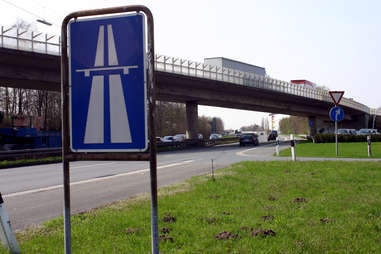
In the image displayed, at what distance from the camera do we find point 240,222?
17.9ft

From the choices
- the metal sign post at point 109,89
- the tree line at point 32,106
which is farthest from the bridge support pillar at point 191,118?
the metal sign post at point 109,89

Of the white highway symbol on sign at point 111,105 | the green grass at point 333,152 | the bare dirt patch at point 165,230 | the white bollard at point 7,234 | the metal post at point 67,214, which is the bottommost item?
the green grass at point 333,152

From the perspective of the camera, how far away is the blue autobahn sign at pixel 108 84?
2.78 meters

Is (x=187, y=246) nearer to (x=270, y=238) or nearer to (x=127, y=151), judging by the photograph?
(x=270, y=238)

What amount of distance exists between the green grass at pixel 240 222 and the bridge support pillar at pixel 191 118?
119 feet

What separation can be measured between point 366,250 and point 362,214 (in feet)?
5.67

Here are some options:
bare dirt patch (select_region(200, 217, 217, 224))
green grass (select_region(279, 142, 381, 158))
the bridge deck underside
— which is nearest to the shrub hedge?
the bridge deck underside

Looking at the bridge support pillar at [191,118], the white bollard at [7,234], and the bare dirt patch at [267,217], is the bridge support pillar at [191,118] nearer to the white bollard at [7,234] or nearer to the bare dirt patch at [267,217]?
the bare dirt patch at [267,217]

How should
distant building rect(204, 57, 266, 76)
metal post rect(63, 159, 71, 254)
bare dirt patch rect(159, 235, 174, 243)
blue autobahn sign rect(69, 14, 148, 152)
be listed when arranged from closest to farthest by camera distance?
blue autobahn sign rect(69, 14, 148, 152)
metal post rect(63, 159, 71, 254)
bare dirt patch rect(159, 235, 174, 243)
distant building rect(204, 57, 266, 76)

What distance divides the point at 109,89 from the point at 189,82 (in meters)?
35.0

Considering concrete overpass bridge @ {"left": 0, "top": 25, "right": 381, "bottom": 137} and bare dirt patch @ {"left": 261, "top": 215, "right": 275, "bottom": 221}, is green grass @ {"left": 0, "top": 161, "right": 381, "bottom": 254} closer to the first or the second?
bare dirt patch @ {"left": 261, "top": 215, "right": 275, "bottom": 221}

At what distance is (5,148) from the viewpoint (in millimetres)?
33312

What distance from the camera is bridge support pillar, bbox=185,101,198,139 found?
148 feet

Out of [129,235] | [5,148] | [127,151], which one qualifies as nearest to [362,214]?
[129,235]
